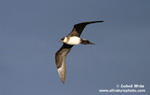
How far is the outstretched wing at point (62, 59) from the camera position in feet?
65.6

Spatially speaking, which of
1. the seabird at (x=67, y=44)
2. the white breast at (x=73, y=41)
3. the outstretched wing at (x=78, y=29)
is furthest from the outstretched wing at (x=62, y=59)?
the outstretched wing at (x=78, y=29)

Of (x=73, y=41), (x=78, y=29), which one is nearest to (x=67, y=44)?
(x=73, y=41)

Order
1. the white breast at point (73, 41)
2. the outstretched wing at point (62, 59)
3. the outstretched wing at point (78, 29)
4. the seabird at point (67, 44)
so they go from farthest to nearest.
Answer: the outstretched wing at point (62, 59) < the white breast at point (73, 41) < the seabird at point (67, 44) < the outstretched wing at point (78, 29)

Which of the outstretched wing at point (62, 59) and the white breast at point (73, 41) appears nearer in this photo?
the white breast at point (73, 41)

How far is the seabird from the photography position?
18375 mm

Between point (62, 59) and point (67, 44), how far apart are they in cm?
124

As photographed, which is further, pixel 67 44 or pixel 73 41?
pixel 67 44

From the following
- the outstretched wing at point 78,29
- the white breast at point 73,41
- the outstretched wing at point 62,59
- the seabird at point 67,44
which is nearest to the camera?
the outstretched wing at point 78,29

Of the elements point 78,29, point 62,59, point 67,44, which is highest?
point 78,29

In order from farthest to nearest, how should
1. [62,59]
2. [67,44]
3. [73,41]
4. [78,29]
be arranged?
[62,59] < [67,44] < [73,41] < [78,29]

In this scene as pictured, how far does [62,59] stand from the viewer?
20.4 metres

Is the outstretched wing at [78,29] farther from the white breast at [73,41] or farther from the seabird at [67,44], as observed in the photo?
the white breast at [73,41]

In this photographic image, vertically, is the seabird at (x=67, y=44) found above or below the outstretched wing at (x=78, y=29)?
below

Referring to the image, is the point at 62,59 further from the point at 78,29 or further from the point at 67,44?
the point at 78,29
